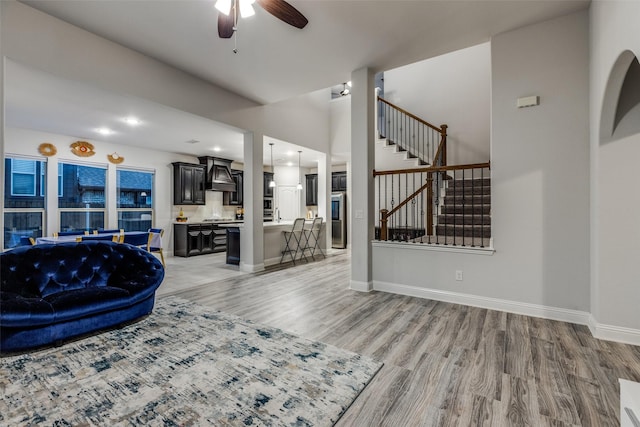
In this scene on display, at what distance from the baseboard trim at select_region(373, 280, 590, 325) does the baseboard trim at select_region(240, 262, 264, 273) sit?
7.93ft

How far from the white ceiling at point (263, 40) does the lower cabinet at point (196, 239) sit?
327cm

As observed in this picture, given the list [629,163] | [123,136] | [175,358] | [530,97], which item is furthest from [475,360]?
[123,136]

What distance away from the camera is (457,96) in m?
6.24

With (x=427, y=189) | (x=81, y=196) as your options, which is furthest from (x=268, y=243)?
(x=81, y=196)

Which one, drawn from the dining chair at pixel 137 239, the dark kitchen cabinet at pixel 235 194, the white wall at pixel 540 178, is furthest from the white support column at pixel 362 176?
the dark kitchen cabinet at pixel 235 194

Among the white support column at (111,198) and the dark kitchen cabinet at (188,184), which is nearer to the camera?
the white support column at (111,198)

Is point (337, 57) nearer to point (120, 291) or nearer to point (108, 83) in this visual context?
point (108, 83)

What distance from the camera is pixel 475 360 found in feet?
7.52

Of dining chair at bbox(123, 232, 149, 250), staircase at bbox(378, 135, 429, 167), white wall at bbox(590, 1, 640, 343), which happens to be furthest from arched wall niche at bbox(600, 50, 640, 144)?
dining chair at bbox(123, 232, 149, 250)

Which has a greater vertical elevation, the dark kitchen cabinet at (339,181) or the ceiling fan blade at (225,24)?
the ceiling fan blade at (225,24)

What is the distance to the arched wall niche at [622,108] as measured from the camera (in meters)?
2.49

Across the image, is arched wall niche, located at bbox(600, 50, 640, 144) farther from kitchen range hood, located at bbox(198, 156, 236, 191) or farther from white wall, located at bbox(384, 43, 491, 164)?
kitchen range hood, located at bbox(198, 156, 236, 191)

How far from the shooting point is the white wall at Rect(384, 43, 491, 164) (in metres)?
5.96

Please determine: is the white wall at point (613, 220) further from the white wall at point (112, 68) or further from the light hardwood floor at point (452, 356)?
the white wall at point (112, 68)
